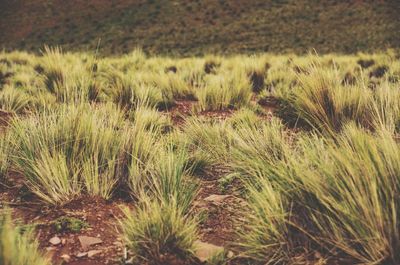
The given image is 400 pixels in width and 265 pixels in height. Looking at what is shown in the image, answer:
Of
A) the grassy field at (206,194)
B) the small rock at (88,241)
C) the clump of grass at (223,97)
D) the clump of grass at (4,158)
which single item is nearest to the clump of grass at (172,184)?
the grassy field at (206,194)

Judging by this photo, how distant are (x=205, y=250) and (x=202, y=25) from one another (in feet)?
81.5

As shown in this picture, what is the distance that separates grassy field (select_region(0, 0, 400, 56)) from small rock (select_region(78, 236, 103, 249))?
19474mm

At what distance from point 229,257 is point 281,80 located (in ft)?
19.5

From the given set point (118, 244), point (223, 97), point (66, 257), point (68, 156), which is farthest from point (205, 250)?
point (223, 97)

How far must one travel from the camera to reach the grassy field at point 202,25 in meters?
22.2

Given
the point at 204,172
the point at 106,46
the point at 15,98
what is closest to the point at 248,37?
the point at 106,46

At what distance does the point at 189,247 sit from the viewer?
1.92 metres

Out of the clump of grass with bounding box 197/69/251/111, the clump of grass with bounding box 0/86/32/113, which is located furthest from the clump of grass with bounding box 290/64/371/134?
the clump of grass with bounding box 0/86/32/113

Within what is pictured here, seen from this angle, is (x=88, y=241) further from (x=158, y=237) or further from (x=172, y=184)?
(x=172, y=184)

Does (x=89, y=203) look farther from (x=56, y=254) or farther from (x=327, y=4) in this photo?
(x=327, y=4)

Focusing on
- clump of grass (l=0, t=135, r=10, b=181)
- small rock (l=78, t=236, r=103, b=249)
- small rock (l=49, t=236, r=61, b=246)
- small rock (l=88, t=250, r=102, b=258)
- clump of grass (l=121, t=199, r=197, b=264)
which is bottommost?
small rock (l=88, t=250, r=102, b=258)

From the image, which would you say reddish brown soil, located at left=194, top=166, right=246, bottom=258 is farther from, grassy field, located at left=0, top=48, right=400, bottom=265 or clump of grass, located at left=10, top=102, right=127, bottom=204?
clump of grass, located at left=10, top=102, right=127, bottom=204

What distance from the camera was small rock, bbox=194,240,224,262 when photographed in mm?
1927

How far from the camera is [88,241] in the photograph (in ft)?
6.91
